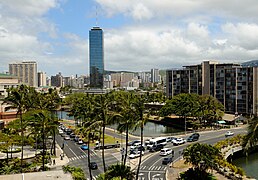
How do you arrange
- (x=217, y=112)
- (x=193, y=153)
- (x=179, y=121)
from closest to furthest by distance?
(x=193, y=153) → (x=217, y=112) → (x=179, y=121)

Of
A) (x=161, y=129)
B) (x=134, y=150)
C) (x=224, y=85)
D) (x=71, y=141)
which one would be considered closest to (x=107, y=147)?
(x=134, y=150)

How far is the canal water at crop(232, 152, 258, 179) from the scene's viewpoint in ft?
159

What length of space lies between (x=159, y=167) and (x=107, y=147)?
624 inches

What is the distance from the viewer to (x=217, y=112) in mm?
86750

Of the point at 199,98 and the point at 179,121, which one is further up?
the point at 199,98

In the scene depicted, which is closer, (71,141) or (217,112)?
(71,141)

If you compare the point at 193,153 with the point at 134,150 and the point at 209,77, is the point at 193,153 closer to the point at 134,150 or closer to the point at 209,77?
the point at 134,150

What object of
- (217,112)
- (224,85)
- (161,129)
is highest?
(224,85)

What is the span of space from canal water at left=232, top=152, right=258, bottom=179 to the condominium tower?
106 feet

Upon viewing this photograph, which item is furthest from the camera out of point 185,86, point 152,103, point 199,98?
point 152,103

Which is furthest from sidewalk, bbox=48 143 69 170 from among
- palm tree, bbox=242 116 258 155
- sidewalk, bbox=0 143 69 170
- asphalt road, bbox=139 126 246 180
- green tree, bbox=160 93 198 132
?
green tree, bbox=160 93 198 132

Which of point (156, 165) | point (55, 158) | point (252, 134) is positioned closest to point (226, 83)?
point (156, 165)

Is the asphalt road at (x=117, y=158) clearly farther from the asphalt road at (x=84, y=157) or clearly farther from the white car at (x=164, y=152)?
the white car at (x=164, y=152)

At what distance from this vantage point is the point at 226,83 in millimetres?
103750
